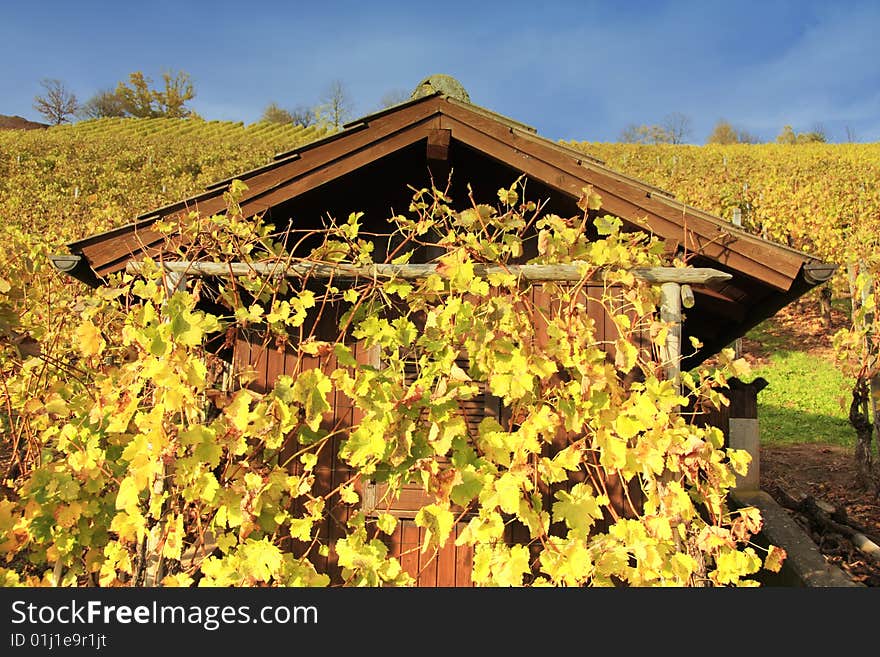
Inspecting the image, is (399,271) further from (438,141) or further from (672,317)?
(672,317)

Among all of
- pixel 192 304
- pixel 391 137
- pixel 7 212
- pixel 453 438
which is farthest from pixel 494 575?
pixel 7 212

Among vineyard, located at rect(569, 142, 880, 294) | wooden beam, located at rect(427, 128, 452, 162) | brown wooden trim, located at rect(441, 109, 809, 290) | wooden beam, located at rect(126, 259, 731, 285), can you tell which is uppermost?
vineyard, located at rect(569, 142, 880, 294)

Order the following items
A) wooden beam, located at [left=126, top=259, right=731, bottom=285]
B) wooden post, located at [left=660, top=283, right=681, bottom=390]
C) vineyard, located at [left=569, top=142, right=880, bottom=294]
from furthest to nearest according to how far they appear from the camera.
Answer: vineyard, located at [left=569, top=142, right=880, bottom=294] → wooden post, located at [left=660, top=283, right=681, bottom=390] → wooden beam, located at [left=126, top=259, right=731, bottom=285]

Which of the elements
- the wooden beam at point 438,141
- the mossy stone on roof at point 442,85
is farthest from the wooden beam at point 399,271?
the mossy stone on roof at point 442,85

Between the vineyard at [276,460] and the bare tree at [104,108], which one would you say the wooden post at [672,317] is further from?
the bare tree at [104,108]

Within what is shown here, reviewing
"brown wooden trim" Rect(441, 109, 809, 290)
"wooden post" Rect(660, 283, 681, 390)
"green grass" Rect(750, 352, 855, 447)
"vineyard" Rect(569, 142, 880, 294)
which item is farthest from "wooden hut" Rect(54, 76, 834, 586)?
"vineyard" Rect(569, 142, 880, 294)

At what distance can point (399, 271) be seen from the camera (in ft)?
13.0

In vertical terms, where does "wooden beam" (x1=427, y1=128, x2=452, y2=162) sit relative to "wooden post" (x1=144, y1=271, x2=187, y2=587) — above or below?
above

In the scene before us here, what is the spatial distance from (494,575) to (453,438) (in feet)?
2.30

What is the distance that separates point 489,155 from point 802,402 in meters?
12.5

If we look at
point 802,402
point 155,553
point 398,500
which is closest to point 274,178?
point 398,500

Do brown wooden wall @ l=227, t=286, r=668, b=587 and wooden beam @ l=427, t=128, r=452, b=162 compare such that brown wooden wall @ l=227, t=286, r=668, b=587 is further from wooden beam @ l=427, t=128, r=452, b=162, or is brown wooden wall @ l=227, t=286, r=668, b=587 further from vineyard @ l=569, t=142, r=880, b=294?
vineyard @ l=569, t=142, r=880, b=294

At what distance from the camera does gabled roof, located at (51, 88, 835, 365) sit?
182 inches

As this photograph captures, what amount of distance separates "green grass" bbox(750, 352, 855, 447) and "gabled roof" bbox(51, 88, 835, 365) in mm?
8333
